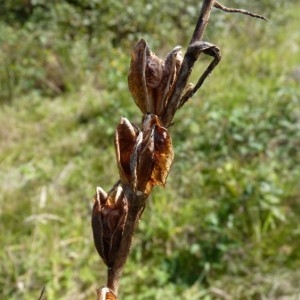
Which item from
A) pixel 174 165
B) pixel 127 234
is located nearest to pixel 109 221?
pixel 127 234

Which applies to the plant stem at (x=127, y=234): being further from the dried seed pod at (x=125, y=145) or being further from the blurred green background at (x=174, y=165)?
the blurred green background at (x=174, y=165)

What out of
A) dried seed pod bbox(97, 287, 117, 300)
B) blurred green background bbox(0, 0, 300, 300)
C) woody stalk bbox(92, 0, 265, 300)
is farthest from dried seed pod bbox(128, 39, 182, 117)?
blurred green background bbox(0, 0, 300, 300)

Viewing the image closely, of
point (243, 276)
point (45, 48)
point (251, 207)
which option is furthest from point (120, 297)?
point (45, 48)

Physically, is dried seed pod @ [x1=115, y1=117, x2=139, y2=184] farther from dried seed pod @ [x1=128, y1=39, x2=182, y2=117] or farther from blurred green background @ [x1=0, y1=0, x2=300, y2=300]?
blurred green background @ [x1=0, y1=0, x2=300, y2=300]

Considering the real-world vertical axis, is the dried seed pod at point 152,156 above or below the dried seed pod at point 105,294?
above

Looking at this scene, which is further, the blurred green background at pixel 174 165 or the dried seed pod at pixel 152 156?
the blurred green background at pixel 174 165

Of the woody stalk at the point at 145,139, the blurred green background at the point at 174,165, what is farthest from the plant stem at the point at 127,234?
the blurred green background at the point at 174,165

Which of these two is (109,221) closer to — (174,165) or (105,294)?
(105,294)
